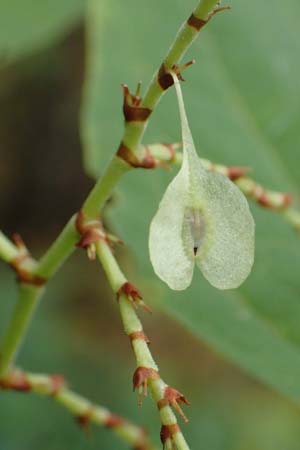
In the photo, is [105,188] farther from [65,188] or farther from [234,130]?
[65,188]

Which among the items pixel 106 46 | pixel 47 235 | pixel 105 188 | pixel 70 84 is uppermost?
pixel 105 188

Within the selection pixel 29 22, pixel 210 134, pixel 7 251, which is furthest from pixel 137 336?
pixel 29 22

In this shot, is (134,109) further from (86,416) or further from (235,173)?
(86,416)

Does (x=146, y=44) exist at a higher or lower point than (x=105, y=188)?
lower

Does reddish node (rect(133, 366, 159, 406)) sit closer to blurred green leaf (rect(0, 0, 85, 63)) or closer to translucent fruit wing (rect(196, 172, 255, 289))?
translucent fruit wing (rect(196, 172, 255, 289))

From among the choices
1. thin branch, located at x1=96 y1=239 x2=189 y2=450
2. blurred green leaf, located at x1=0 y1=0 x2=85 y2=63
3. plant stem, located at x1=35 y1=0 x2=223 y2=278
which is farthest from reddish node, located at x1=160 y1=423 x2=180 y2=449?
blurred green leaf, located at x1=0 y1=0 x2=85 y2=63

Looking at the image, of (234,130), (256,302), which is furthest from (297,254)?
(234,130)
